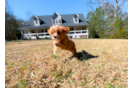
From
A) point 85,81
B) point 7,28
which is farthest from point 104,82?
point 7,28

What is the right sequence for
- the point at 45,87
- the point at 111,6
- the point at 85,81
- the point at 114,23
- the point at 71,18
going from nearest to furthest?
the point at 45,87 < the point at 85,81 < the point at 114,23 < the point at 111,6 < the point at 71,18

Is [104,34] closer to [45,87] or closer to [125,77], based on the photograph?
[125,77]

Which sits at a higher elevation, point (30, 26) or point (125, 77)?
point (30, 26)

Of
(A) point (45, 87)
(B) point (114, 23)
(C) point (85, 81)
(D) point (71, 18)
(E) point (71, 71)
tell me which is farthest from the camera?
(D) point (71, 18)

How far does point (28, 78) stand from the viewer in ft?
3.94

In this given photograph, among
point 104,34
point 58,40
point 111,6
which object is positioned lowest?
point 58,40

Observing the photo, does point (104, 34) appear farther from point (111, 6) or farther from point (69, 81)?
point (69, 81)

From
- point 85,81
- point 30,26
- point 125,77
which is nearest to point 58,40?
point 85,81

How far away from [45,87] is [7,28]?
22444mm

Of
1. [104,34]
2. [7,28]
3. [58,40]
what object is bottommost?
[58,40]

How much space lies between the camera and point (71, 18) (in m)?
18.8

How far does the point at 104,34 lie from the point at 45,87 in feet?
66.4

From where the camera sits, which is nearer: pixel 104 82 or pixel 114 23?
pixel 104 82

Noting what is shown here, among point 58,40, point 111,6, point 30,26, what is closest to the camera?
point 58,40
